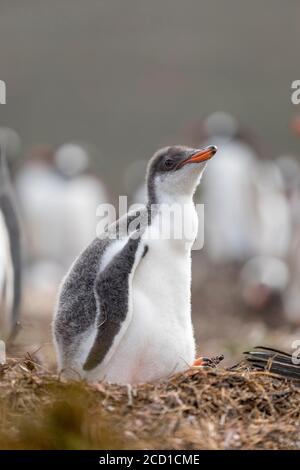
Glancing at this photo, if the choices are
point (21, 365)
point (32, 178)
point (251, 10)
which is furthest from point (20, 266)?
point (251, 10)

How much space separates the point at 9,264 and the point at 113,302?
348cm

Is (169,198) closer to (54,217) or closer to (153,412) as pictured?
(153,412)

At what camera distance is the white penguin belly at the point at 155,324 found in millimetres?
4875

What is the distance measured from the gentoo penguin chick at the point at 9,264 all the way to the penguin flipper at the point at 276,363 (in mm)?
2757

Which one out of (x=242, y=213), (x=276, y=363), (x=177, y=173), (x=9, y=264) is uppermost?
(x=242, y=213)

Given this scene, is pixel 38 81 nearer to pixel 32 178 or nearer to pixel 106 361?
pixel 32 178

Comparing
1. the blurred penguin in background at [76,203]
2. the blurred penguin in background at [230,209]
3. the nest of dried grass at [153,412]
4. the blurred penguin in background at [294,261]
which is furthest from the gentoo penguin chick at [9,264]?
the blurred penguin in background at [230,209]

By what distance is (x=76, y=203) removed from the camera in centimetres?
1497

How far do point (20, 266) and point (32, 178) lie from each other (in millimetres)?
6825

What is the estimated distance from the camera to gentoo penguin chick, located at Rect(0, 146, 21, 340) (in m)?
7.87

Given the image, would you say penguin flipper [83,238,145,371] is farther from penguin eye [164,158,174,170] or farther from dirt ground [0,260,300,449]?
penguin eye [164,158,174,170]

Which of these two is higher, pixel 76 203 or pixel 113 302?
pixel 76 203

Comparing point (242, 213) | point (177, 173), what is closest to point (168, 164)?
point (177, 173)

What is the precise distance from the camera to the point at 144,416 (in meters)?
4.40
